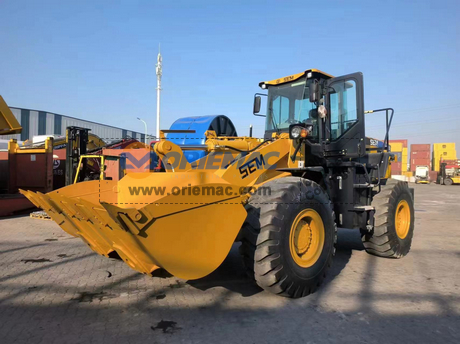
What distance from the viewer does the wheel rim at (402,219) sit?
6.22 m

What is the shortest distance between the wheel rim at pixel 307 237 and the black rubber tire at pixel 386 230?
1.88m

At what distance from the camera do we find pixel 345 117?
5.77 metres

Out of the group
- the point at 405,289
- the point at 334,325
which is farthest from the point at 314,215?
the point at 405,289

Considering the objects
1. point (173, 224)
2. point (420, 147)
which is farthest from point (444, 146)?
point (173, 224)

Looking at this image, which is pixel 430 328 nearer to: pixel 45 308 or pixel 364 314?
pixel 364 314

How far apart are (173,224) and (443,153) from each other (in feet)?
159

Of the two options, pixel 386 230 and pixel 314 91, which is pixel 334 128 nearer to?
pixel 314 91

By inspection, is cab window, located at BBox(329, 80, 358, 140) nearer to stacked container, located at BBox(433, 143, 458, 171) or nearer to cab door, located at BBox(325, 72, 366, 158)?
cab door, located at BBox(325, 72, 366, 158)

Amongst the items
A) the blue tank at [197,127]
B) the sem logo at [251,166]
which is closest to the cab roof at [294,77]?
the sem logo at [251,166]

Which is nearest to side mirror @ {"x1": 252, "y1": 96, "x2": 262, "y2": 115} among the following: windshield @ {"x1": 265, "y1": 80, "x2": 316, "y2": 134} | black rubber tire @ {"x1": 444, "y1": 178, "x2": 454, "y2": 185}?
windshield @ {"x1": 265, "y1": 80, "x2": 316, "y2": 134}

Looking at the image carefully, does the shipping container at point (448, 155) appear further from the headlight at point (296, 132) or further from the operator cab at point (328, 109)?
the headlight at point (296, 132)

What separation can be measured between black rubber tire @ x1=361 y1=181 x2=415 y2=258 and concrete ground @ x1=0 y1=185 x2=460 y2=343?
20 cm

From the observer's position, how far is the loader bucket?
299 cm

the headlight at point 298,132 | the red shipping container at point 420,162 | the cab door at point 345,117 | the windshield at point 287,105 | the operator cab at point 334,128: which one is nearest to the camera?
the headlight at point 298,132
